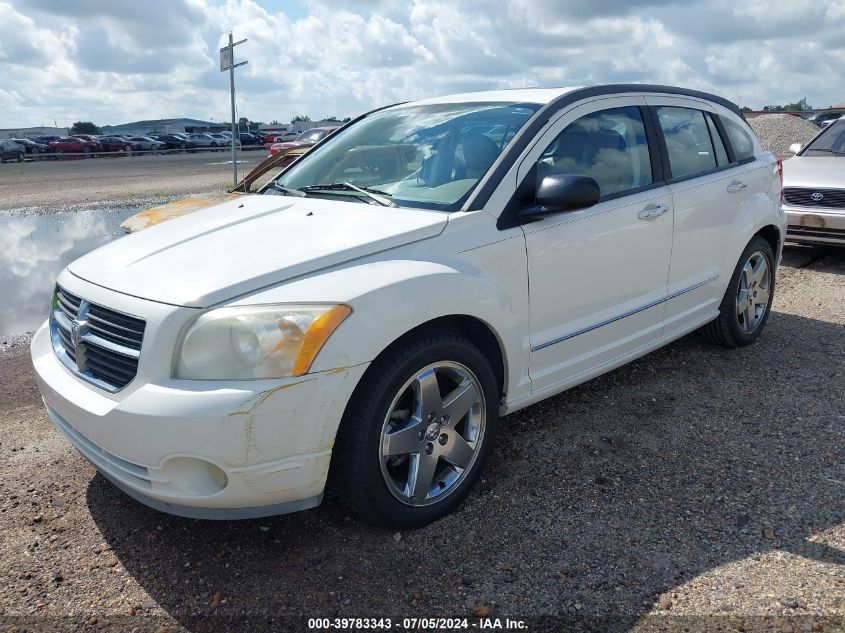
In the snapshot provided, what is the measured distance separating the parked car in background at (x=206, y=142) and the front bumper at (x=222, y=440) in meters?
49.8

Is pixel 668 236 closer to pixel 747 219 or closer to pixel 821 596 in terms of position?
pixel 747 219

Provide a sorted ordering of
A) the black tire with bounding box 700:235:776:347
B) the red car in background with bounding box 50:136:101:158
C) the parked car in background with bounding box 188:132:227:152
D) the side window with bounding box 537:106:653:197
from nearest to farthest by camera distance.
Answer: the side window with bounding box 537:106:653:197 < the black tire with bounding box 700:235:776:347 < the red car in background with bounding box 50:136:101:158 < the parked car in background with bounding box 188:132:227:152

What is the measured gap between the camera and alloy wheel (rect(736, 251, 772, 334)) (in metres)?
4.90

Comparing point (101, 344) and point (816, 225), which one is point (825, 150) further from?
point (101, 344)

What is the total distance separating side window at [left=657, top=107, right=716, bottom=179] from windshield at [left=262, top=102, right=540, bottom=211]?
1057mm

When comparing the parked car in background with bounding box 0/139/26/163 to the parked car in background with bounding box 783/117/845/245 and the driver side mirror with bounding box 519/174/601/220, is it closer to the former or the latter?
the parked car in background with bounding box 783/117/845/245

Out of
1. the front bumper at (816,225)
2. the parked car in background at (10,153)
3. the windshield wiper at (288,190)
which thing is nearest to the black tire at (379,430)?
the windshield wiper at (288,190)

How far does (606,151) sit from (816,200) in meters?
5.10

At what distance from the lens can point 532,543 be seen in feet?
9.40

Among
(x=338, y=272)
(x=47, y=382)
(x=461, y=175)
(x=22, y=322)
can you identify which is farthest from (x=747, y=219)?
A: (x=22, y=322)

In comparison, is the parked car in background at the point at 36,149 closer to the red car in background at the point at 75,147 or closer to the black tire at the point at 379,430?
the red car in background at the point at 75,147

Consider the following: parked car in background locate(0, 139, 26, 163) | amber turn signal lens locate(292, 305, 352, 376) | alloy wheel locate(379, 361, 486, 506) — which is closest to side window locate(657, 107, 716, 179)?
→ alloy wheel locate(379, 361, 486, 506)

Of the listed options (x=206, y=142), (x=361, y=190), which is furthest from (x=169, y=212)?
(x=206, y=142)

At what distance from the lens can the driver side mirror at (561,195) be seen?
10.3ft
